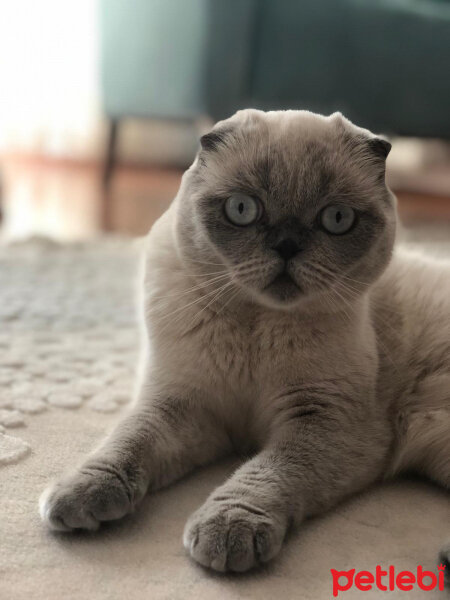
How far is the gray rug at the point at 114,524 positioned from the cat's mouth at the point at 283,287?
0.35 metres

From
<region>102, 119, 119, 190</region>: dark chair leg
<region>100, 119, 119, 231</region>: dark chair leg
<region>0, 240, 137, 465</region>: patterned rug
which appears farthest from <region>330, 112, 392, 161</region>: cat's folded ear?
<region>102, 119, 119, 190</region>: dark chair leg

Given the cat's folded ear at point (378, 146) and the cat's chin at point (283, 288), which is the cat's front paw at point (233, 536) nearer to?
the cat's chin at point (283, 288)

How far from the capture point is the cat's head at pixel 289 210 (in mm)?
1131

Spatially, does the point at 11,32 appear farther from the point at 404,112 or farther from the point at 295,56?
the point at 404,112

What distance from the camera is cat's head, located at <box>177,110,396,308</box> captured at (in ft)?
3.71

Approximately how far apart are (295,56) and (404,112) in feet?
1.87

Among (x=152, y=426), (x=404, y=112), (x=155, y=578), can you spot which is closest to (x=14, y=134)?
(x=404, y=112)

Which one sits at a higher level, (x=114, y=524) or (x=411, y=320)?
(x=411, y=320)

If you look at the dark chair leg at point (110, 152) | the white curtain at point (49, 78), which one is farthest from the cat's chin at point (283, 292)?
the white curtain at point (49, 78)

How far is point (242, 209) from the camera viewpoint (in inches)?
45.6

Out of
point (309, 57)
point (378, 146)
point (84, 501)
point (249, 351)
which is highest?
point (309, 57)

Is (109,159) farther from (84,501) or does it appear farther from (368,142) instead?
(84,501)

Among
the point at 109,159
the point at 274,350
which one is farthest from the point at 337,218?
the point at 109,159

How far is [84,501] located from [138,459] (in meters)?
0.14
